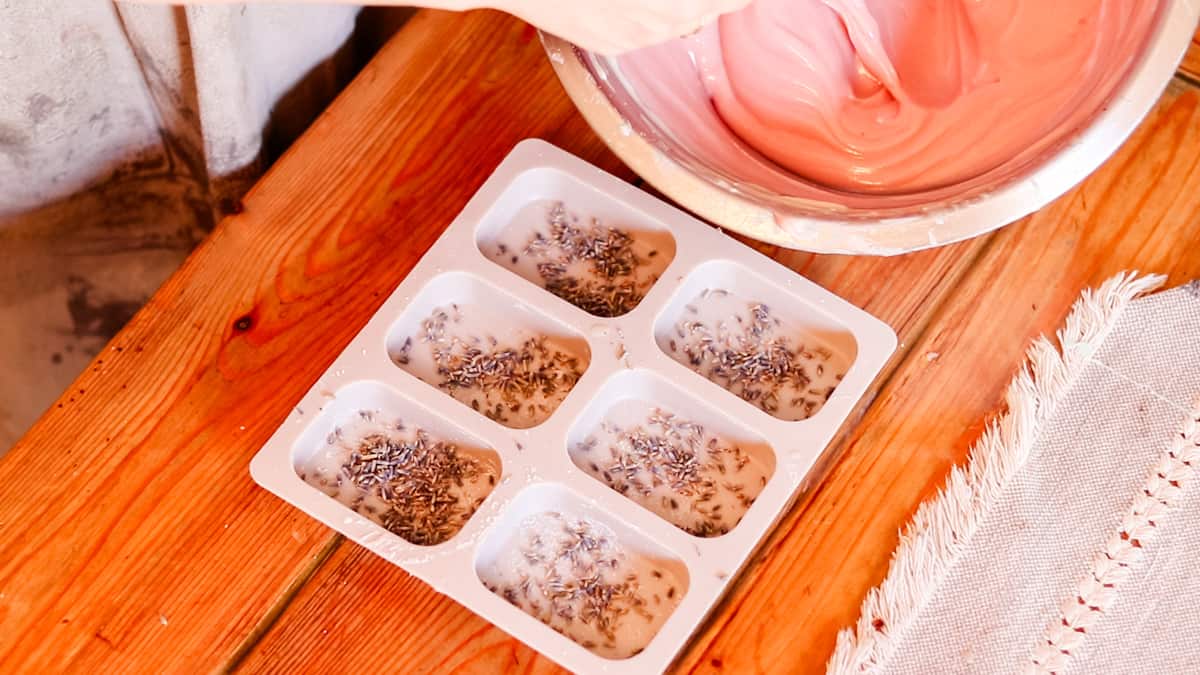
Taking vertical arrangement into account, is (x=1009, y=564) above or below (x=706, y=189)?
below

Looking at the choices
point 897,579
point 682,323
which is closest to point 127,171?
point 682,323

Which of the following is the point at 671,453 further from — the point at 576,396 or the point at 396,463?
the point at 396,463

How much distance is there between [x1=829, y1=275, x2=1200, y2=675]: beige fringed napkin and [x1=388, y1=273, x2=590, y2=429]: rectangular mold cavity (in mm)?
262

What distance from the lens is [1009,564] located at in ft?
2.59

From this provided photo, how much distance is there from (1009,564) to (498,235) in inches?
16.7

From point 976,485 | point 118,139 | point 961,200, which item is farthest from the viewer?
point 118,139

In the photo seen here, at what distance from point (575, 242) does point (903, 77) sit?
0.87 ft

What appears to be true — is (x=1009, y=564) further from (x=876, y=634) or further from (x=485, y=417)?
(x=485, y=417)

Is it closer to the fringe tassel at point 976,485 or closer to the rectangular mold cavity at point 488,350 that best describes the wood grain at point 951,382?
the fringe tassel at point 976,485

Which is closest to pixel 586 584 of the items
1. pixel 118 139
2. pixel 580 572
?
pixel 580 572

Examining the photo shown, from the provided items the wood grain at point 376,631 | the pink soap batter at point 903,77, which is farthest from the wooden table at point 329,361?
the pink soap batter at point 903,77

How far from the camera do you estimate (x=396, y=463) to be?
31.5 inches

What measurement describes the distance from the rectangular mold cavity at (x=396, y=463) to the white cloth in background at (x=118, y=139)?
9.4 inches

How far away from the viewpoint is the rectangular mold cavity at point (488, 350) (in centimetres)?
83
